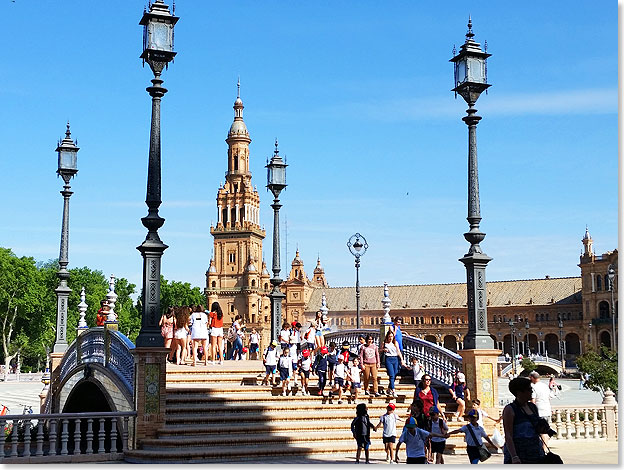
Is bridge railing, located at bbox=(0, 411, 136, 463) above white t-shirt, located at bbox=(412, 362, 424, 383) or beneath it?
beneath

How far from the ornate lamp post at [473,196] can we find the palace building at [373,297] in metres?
119

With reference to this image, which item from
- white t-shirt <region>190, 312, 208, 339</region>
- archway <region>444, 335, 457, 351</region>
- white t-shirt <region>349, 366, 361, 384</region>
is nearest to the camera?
white t-shirt <region>349, 366, 361, 384</region>

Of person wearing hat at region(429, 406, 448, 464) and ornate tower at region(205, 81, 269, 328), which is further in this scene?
ornate tower at region(205, 81, 269, 328)

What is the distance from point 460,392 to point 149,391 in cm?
664

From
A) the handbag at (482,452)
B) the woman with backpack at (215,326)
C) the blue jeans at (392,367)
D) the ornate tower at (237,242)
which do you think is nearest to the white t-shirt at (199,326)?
the woman with backpack at (215,326)

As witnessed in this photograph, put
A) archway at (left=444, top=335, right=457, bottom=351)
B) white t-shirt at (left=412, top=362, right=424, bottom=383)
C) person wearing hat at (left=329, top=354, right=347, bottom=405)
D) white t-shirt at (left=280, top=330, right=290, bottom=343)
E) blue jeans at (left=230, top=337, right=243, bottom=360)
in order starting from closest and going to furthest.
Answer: person wearing hat at (left=329, top=354, right=347, bottom=405) < white t-shirt at (left=412, top=362, right=424, bottom=383) < white t-shirt at (left=280, top=330, right=290, bottom=343) < blue jeans at (left=230, top=337, right=243, bottom=360) < archway at (left=444, top=335, right=457, bottom=351)

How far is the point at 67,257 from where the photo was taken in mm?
27141

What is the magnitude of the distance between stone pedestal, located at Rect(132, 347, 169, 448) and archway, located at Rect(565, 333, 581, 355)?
413 ft

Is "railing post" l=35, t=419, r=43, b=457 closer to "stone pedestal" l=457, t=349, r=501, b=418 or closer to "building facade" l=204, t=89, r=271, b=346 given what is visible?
"stone pedestal" l=457, t=349, r=501, b=418

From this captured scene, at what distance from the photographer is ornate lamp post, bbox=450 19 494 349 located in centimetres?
1762

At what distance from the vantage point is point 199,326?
21438 millimetres

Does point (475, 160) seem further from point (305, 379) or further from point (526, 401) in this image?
point (526, 401)

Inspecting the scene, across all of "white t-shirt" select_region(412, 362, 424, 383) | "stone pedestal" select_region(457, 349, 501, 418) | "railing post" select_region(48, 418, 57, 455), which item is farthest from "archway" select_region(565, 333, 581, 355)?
"railing post" select_region(48, 418, 57, 455)

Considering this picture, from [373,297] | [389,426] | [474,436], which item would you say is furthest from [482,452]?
[373,297]
